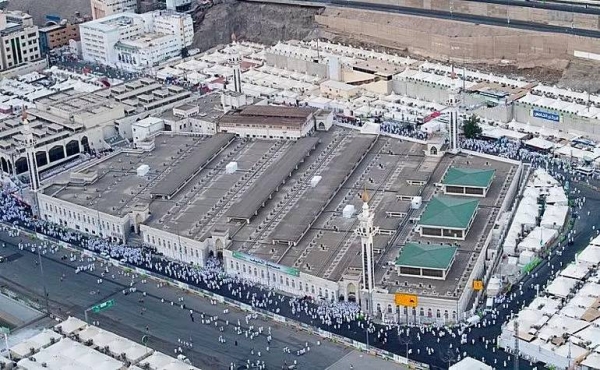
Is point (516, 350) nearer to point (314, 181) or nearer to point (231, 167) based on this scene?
point (314, 181)

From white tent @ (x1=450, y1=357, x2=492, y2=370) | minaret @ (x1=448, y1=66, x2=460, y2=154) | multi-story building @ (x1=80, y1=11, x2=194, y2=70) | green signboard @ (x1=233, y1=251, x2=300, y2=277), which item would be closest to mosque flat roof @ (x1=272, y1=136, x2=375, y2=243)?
green signboard @ (x1=233, y1=251, x2=300, y2=277)

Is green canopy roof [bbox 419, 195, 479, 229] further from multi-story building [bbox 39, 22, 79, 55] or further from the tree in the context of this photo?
multi-story building [bbox 39, 22, 79, 55]

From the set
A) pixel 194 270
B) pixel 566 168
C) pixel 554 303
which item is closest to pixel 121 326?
pixel 194 270

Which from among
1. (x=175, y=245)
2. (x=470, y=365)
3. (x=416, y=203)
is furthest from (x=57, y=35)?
(x=470, y=365)

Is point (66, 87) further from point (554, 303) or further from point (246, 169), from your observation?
point (554, 303)

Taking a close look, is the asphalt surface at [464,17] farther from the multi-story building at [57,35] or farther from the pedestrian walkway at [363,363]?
the pedestrian walkway at [363,363]
